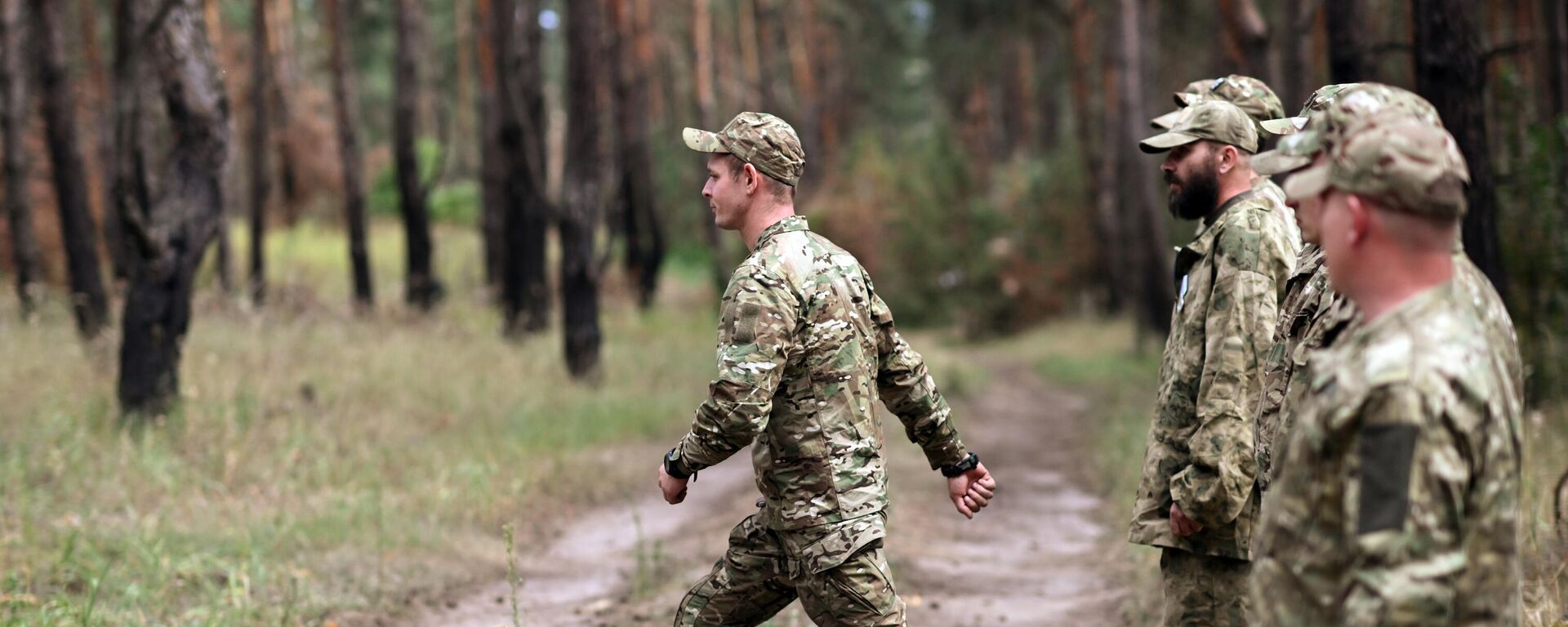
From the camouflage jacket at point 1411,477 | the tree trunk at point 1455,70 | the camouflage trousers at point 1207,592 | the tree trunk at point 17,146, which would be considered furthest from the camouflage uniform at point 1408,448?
the tree trunk at point 17,146

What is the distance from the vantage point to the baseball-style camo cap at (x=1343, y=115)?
7.71 ft

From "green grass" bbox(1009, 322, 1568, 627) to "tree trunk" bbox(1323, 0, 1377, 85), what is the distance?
2.42 metres

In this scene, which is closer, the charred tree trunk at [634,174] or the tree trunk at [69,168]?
the tree trunk at [69,168]

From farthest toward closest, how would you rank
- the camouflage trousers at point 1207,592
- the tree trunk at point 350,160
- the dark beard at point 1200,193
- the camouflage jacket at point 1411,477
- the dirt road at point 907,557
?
the tree trunk at point 350,160 < the dirt road at point 907,557 < the dark beard at point 1200,193 < the camouflage trousers at point 1207,592 < the camouflage jacket at point 1411,477

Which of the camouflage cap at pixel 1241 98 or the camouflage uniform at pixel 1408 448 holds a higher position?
the camouflage cap at pixel 1241 98

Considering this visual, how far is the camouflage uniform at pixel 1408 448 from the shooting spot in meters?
2.09

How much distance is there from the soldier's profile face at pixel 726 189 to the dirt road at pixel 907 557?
2461 mm

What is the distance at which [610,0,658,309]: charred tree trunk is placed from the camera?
20.0 m

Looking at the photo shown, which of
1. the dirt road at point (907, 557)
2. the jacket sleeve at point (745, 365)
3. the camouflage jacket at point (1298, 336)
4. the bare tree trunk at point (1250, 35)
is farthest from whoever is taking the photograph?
the bare tree trunk at point (1250, 35)

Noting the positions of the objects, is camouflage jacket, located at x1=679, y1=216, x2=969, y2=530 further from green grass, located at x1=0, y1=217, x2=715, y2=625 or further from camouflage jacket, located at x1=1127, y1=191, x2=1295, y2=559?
green grass, located at x1=0, y1=217, x2=715, y2=625

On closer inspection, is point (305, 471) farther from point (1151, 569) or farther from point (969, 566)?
point (1151, 569)

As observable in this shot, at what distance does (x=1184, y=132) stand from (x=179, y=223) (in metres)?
7.03

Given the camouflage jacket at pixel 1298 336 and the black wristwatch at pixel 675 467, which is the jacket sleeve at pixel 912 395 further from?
the camouflage jacket at pixel 1298 336

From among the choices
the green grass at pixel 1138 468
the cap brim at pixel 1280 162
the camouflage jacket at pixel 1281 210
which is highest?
the cap brim at pixel 1280 162
